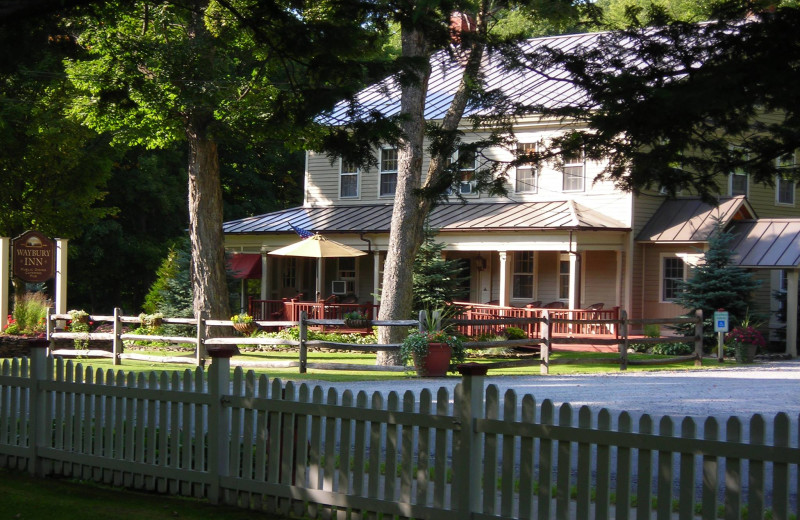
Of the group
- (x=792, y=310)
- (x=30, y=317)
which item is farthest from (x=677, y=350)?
(x=30, y=317)

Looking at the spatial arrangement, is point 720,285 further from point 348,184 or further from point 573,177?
point 348,184

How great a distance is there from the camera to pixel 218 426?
737 centimetres

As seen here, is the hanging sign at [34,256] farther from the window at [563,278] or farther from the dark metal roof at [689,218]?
the dark metal roof at [689,218]

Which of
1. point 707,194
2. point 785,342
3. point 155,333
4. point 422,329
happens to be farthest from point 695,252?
point 707,194

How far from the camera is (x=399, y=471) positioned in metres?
6.86

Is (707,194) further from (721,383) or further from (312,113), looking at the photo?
(721,383)

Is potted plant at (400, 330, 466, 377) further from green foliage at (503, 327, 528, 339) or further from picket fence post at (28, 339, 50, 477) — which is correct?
picket fence post at (28, 339, 50, 477)

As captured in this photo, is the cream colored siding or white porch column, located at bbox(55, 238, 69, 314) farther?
the cream colored siding

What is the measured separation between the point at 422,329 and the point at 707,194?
981 centimetres

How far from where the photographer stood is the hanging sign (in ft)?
67.6

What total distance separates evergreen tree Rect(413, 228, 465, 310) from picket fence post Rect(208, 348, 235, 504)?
20.0 meters

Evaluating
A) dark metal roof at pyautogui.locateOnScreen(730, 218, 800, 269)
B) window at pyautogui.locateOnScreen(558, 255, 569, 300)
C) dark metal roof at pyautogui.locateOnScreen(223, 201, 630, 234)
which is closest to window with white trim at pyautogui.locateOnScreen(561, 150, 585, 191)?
dark metal roof at pyautogui.locateOnScreen(223, 201, 630, 234)

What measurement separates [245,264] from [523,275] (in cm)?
1007

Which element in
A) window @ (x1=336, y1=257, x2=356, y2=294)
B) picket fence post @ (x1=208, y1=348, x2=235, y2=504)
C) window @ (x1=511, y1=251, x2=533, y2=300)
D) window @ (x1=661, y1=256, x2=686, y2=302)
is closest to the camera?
picket fence post @ (x1=208, y1=348, x2=235, y2=504)
